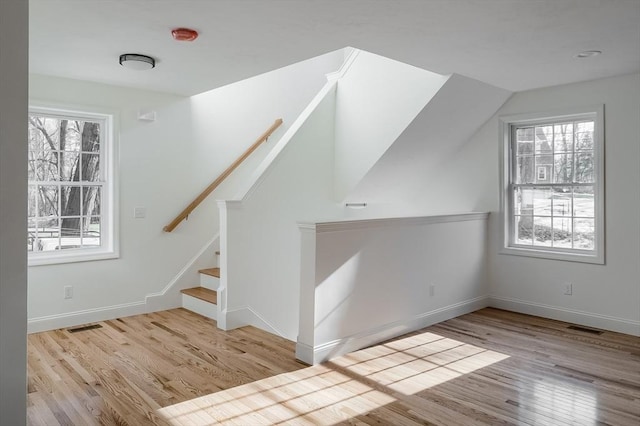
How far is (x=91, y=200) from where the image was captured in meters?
4.71

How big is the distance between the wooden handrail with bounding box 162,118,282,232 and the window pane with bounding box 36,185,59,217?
41.9 inches

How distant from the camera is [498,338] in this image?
4230 millimetres

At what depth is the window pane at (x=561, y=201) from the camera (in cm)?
486

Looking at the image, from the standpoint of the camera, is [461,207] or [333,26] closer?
[333,26]

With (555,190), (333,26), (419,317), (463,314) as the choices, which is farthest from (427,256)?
(333,26)

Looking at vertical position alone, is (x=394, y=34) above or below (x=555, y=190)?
above

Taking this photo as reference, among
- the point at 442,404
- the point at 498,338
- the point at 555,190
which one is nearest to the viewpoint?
the point at 442,404

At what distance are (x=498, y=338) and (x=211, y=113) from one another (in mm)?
3841

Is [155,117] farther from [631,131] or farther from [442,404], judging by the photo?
[631,131]

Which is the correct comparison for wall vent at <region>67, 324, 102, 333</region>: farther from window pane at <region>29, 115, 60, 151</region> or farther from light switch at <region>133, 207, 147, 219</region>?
window pane at <region>29, 115, 60, 151</region>

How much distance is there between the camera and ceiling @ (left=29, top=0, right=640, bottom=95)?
8.89 feet

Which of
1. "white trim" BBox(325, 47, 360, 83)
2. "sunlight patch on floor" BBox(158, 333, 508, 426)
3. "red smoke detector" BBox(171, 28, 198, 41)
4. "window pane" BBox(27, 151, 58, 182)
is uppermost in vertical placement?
"white trim" BBox(325, 47, 360, 83)

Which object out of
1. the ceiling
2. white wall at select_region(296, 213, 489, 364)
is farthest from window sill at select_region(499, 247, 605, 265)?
the ceiling
